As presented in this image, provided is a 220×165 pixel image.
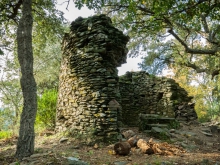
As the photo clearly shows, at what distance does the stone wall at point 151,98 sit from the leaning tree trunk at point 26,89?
6742 mm

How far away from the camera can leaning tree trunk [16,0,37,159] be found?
4391mm

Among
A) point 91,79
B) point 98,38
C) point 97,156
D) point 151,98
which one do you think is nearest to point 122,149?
point 97,156

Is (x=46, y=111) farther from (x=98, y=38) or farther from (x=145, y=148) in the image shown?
(x=145, y=148)

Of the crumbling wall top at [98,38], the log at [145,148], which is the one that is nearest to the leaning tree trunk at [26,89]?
the crumbling wall top at [98,38]

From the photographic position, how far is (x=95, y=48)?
21.9 feet

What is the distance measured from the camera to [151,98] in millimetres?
11383

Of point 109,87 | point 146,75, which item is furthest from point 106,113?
point 146,75

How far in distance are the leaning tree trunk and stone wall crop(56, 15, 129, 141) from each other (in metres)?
1.99

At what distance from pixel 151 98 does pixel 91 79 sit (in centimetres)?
600

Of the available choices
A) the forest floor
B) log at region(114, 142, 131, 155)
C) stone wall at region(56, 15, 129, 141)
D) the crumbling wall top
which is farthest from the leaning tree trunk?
the crumbling wall top

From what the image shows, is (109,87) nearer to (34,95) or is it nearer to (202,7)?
(34,95)

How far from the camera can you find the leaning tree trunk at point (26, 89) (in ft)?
14.4

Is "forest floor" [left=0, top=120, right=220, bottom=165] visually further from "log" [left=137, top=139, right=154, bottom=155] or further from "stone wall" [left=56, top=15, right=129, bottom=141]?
"stone wall" [left=56, top=15, right=129, bottom=141]

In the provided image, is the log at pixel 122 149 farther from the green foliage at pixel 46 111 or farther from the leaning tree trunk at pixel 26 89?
the green foliage at pixel 46 111
